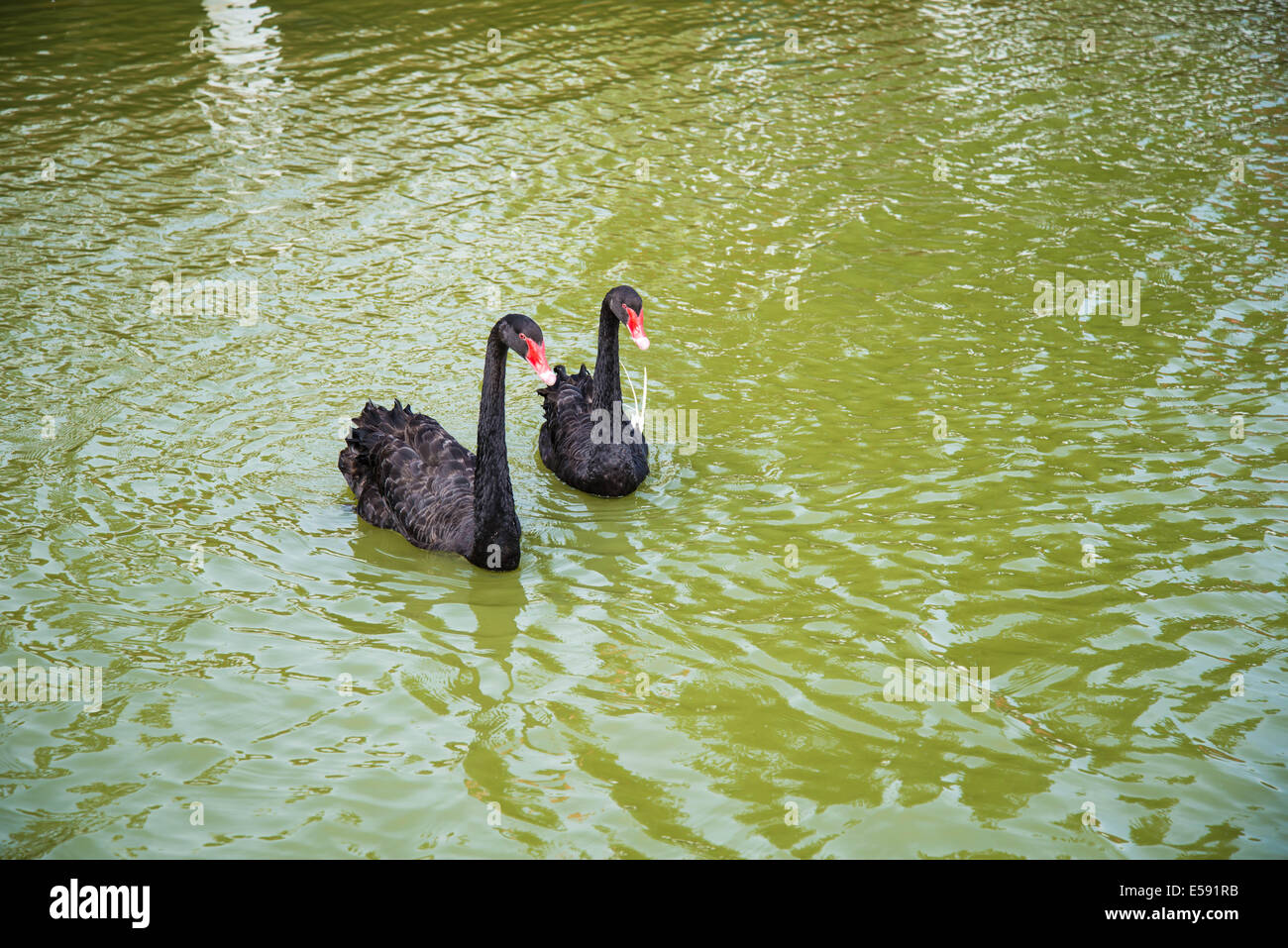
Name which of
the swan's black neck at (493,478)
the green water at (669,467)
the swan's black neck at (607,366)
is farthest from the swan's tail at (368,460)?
the swan's black neck at (607,366)

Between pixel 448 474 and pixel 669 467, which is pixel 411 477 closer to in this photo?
pixel 448 474

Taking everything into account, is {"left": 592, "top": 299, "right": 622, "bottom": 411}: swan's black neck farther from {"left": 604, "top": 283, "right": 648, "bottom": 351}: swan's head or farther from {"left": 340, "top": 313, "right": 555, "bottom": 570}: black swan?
{"left": 340, "top": 313, "right": 555, "bottom": 570}: black swan

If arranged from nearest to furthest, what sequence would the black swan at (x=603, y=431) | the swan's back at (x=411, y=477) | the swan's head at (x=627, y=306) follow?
the swan's back at (x=411, y=477)
the swan's head at (x=627, y=306)
the black swan at (x=603, y=431)

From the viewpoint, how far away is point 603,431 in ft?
23.8

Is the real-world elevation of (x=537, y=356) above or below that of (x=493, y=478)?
above

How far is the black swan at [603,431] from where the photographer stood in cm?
715

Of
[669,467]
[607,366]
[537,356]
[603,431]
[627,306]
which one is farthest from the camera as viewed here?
[669,467]

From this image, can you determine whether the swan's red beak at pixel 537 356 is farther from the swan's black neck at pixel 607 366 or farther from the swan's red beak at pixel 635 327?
the swan's black neck at pixel 607 366

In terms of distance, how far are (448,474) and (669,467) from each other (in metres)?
1.56

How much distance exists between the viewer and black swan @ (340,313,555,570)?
6.30m

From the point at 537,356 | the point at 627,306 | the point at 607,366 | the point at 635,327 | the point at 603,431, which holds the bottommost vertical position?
the point at 603,431

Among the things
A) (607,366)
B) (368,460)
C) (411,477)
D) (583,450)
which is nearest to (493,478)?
(411,477)

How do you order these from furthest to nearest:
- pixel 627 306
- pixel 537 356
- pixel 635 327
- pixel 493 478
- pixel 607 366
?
pixel 607 366 < pixel 627 306 < pixel 635 327 < pixel 493 478 < pixel 537 356

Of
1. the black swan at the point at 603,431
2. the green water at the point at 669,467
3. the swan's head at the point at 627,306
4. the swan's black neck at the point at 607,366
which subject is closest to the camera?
the green water at the point at 669,467
